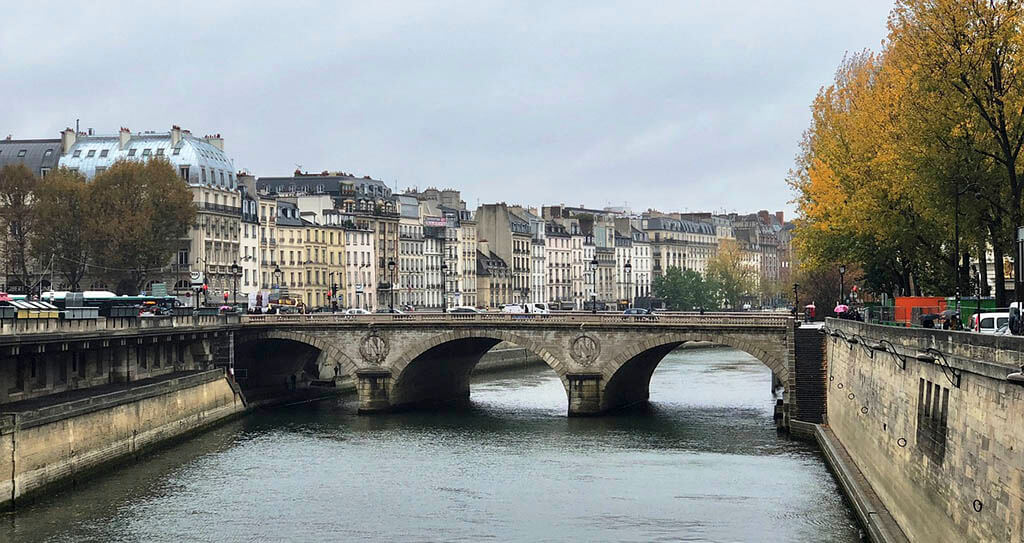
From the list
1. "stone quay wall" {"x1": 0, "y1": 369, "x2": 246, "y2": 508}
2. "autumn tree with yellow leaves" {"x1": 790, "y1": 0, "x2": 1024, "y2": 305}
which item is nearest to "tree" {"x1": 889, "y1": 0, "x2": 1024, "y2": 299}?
"autumn tree with yellow leaves" {"x1": 790, "y1": 0, "x2": 1024, "y2": 305}

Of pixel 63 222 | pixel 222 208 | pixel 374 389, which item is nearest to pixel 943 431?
pixel 374 389

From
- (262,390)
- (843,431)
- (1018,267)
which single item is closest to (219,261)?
(262,390)

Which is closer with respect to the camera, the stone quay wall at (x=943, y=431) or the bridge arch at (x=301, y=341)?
the stone quay wall at (x=943, y=431)

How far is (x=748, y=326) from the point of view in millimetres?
75125

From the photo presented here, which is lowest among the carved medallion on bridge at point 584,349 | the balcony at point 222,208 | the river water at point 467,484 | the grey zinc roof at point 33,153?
the river water at point 467,484

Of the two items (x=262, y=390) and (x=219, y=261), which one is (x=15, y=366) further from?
(x=219, y=261)

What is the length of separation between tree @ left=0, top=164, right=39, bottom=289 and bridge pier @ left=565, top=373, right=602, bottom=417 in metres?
49.0

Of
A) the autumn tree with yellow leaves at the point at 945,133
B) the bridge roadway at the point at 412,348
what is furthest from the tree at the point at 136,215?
the autumn tree with yellow leaves at the point at 945,133

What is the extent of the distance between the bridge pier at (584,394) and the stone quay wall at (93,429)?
58.6 ft

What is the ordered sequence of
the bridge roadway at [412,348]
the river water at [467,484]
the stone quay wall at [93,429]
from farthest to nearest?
the bridge roadway at [412,348] → the stone quay wall at [93,429] → the river water at [467,484]

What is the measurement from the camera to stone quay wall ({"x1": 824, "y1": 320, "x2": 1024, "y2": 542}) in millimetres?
27094

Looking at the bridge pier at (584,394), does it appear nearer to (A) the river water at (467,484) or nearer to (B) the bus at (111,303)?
(A) the river water at (467,484)

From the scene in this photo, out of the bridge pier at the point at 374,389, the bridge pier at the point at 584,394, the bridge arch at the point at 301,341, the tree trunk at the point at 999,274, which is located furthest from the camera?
the bridge arch at the point at 301,341

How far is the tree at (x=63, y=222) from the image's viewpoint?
358ft
